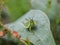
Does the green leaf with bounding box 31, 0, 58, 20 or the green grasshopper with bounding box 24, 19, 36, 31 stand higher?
the green leaf with bounding box 31, 0, 58, 20

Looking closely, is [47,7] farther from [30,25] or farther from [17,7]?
[30,25]

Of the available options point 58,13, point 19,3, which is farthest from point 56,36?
point 19,3

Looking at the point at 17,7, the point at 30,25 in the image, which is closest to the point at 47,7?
the point at 17,7

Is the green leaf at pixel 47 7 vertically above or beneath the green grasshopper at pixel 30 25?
above

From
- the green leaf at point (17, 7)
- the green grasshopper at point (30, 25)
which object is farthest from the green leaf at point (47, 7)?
the green grasshopper at point (30, 25)

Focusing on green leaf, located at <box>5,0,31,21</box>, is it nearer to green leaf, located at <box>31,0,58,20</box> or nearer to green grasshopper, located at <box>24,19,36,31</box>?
green leaf, located at <box>31,0,58,20</box>

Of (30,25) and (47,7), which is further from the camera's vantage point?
(47,7)

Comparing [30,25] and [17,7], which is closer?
[30,25]

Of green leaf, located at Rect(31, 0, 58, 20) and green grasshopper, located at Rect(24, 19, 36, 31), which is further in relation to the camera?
green leaf, located at Rect(31, 0, 58, 20)

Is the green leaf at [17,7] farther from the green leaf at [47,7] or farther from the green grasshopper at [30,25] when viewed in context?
the green grasshopper at [30,25]

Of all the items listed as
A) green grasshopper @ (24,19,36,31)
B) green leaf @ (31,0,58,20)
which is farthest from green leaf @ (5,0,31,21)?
green grasshopper @ (24,19,36,31)

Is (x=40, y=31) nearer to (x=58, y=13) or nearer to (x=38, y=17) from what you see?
(x=38, y=17)
